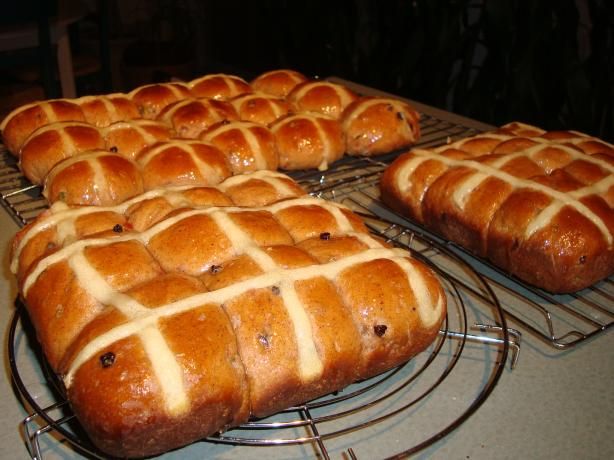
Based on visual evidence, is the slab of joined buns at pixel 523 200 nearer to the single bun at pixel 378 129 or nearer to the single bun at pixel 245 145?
the single bun at pixel 378 129

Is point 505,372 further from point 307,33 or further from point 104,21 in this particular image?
point 307,33

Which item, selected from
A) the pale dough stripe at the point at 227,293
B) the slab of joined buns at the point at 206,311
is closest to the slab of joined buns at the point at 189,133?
the slab of joined buns at the point at 206,311

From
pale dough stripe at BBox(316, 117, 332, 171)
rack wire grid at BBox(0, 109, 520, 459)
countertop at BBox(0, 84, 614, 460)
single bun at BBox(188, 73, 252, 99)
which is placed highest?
single bun at BBox(188, 73, 252, 99)

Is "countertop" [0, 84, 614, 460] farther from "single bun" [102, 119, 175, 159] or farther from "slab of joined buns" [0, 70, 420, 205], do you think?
"single bun" [102, 119, 175, 159]

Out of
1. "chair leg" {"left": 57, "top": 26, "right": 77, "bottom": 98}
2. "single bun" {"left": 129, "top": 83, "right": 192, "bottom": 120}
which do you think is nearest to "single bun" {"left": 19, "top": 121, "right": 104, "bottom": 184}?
"single bun" {"left": 129, "top": 83, "right": 192, "bottom": 120}

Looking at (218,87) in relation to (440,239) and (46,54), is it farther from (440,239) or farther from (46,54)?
(440,239)

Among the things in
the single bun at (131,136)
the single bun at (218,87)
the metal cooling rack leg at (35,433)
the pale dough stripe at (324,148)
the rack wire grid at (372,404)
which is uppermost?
the single bun at (218,87)

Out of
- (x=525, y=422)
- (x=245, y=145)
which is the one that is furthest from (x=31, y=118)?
(x=525, y=422)
